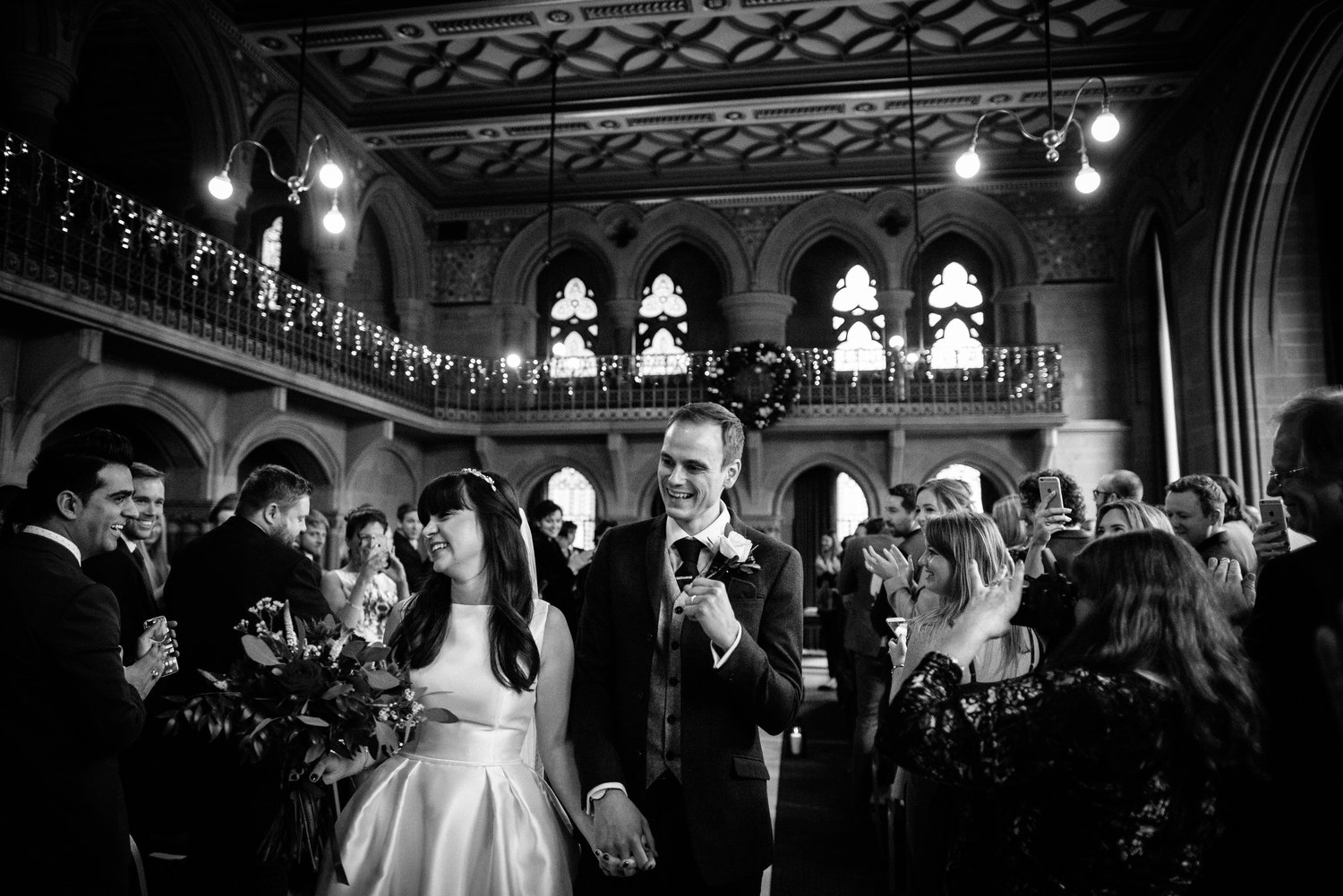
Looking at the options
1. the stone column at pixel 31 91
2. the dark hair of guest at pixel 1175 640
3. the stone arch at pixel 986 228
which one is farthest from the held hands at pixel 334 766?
the stone arch at pixel 986 228

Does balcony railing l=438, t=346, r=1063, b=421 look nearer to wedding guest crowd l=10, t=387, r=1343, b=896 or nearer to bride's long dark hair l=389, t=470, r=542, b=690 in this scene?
wedding guest crowd l=10, t=387, r=1343, b=896

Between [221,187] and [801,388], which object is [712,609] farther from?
[801,388]

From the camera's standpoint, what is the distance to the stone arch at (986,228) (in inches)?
535

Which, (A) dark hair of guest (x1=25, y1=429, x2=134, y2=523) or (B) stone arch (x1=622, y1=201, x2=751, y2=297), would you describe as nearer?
(A) dark hair of guest (x1=25, y1=429, x2=134, y2=523)

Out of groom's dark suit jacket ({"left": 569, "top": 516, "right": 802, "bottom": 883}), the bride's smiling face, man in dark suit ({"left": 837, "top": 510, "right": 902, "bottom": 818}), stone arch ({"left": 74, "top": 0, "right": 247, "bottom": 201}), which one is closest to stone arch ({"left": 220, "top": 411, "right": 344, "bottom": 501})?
stone arch ({"left": 74, "top": 0, "right": 247, "bottom": 201})

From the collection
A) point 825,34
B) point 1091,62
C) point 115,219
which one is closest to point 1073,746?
point 115,219

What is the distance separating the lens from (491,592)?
2.42 metres

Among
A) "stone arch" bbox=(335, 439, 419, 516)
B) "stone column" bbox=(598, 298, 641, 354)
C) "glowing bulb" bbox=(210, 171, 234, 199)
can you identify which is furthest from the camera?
"stone column" bbox=(598, 298, 641, 354)

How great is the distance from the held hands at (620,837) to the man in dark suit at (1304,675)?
1214mm

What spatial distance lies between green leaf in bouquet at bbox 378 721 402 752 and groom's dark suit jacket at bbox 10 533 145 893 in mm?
702

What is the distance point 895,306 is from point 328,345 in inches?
344

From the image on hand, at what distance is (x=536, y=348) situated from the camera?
15.2 m

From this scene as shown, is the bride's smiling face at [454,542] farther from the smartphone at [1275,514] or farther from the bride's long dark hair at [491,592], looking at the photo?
the smartphone at [1275,514]

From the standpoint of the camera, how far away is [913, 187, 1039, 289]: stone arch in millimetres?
13602
